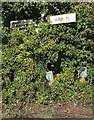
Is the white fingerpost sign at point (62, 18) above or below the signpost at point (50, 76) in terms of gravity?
above

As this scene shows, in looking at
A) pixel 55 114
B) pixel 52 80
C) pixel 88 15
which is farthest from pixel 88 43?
pixel 55 114

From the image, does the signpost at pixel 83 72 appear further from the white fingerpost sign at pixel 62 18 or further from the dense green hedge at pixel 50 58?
the white fingerpost sign at pixel 62 18

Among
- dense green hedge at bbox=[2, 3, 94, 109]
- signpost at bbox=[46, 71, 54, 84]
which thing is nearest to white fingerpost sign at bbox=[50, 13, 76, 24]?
dense green hedge at bbox=[2, 3, 94, 109]

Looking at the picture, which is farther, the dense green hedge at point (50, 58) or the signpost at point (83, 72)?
the signpost at point (83, 72)

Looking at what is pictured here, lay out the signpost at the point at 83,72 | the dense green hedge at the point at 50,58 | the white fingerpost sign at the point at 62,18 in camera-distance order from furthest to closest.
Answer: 1. the signpost at the point at 83,72
2. the white fingerpost sign at the point at 62,18
3. the dense green hedge at the point at 50,58

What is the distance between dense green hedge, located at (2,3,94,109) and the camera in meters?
7.04

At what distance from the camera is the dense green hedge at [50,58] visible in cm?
704

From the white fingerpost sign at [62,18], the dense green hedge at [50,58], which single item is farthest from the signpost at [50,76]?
the white fingerpost sign at [62,18]

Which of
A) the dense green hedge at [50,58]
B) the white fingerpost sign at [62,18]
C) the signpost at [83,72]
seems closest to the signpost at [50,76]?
the dense green hedge at [50,58]

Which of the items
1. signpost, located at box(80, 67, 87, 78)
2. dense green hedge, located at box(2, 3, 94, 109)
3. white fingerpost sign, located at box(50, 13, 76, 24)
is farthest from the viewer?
signpost, located at box(80, 67, 87, 78)

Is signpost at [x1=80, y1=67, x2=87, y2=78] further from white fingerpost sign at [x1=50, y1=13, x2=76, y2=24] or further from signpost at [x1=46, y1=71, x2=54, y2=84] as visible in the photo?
white fingerpost sign at [x1=50, y1=13, x2=76, y2=24]

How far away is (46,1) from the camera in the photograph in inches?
287

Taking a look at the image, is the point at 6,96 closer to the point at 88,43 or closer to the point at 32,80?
the point at 32,80

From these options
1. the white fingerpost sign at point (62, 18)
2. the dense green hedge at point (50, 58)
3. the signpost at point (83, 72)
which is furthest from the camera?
the signpost at point (83, 72)
